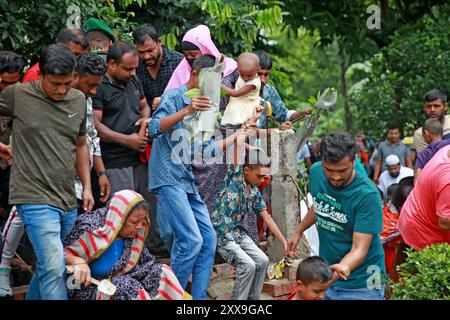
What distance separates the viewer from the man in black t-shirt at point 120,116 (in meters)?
6.44

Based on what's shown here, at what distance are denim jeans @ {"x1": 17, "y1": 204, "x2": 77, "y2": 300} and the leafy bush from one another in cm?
234

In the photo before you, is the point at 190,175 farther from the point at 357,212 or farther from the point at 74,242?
the point at 357,212

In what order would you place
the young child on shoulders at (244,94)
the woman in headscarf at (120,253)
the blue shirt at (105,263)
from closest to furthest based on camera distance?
the woman in headscarf at (120,253), the blue shirt at (105,263), the young child on shoulders at (244,94)

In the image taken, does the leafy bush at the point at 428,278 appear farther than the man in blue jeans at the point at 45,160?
Yes

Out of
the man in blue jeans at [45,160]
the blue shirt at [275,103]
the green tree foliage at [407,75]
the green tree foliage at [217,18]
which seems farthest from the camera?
the green tree foliage at [407,75]

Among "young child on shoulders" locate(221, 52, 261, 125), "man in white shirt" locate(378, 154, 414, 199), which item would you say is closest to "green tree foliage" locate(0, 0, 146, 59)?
"young child on shoulders" locate(221, 52, 261, 125)

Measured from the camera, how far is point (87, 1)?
26.0 feet

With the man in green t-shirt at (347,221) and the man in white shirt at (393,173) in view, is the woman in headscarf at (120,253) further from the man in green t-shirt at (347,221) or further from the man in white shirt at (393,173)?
the man in white shirt at (393,173)

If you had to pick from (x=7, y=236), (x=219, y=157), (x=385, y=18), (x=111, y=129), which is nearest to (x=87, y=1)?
(x=111, y=129)

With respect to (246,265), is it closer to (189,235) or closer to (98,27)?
(189,235)

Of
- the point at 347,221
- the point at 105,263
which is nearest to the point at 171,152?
the point at 105,263

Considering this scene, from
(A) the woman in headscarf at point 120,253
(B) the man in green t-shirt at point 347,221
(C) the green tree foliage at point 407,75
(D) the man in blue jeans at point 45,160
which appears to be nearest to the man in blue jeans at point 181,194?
(A) the woman in headscarf at point 120,253

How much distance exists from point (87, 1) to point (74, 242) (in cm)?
317

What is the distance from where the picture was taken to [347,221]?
5273mm
